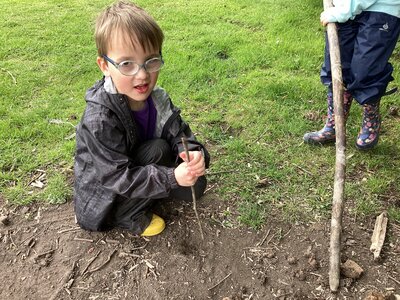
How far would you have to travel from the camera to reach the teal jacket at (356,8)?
9.95 feet

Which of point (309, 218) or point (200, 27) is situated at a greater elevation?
point (200, 27)

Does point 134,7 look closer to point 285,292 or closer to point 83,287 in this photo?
point 83,287

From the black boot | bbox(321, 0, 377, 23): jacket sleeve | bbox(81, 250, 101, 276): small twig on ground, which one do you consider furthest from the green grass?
bbox(321, 0, 377, 23): jacket sleeve

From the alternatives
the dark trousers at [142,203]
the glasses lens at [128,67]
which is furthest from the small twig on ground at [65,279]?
the glasses lens at [128,67]

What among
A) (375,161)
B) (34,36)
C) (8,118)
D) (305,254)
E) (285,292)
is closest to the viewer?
(285,292)

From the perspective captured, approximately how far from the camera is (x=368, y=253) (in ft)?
8.87

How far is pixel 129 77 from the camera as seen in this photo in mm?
2426

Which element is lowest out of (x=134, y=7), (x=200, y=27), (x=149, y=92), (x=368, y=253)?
(x=368, y=253)

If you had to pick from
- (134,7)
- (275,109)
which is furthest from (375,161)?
(134,7)

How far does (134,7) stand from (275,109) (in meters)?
2.09

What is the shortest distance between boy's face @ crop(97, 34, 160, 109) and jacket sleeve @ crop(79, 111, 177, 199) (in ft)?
0.61

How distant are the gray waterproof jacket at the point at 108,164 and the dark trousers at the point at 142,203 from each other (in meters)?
0.06

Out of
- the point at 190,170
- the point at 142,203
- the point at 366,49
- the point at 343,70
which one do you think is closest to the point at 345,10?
the point at 366,49

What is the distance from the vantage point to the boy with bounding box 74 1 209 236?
2.38 metres
